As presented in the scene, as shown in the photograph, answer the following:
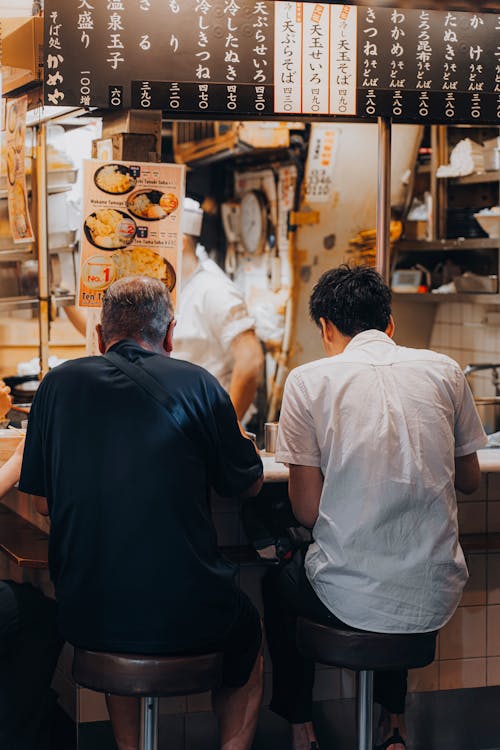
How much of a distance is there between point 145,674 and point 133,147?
1937 mm

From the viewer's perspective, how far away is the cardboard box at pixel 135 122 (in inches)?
134

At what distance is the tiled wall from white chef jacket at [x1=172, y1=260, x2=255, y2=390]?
174 cm

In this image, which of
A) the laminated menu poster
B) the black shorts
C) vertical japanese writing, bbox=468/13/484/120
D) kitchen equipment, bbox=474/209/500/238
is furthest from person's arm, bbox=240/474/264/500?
kitchen equipment, bbox=474/209/500/238

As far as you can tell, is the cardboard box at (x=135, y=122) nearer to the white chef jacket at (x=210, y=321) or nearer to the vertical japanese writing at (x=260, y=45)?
the vertical japanese writing at (x=260, y=45)

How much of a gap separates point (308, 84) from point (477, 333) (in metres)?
2.95

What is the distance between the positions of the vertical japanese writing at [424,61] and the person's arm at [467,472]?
1506 millimetres

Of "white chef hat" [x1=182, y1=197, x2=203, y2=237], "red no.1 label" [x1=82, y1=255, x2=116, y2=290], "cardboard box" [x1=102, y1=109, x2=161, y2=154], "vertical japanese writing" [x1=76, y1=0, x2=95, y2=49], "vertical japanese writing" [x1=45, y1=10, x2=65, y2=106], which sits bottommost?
"red no.1 label" [x1=82, y1=255, x2=116, y2=290]

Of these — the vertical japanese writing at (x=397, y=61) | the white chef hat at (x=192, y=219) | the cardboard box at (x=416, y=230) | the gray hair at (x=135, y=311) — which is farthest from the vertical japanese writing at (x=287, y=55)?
the cardboard box at (x=416, y=230)

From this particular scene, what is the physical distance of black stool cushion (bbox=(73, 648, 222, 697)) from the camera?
2.39m

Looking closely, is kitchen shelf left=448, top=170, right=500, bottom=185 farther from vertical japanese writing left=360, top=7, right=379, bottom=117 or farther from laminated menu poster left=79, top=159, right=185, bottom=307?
laminated menu poster left=79, top=159, right=185, bottom=307

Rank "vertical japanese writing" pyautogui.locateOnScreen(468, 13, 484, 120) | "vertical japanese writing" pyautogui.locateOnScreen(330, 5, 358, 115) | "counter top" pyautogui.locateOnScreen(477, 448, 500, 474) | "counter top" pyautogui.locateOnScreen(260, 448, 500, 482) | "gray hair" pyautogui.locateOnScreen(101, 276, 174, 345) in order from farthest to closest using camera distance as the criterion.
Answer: "vertical japanese writing" pyautogui.locateOnScreen(468, 13, 484, 120) → "vertical japanese writing" pyautogui.locateOnScreen(330, 5, 358, 115) → "counter top" pyautogui.locateOnScreen(477, 448, 500, 474) → "counter top" pyautogui.locateOnScreen(260, 448, 500, 482) → "gray hair" pyautogui.locateOnScreen(101, 276, 174, 345)

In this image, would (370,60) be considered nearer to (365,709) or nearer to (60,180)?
(60,180)

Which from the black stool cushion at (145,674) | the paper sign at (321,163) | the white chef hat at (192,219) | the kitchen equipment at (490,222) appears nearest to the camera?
the black stool cushion at (145,674)

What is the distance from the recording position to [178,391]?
2.47m
